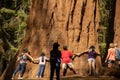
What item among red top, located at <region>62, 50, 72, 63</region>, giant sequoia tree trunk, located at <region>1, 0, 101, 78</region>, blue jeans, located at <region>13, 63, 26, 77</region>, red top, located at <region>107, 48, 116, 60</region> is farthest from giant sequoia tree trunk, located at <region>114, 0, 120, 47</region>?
blue jeans, located at <region>13, 63, 26, 77</region>

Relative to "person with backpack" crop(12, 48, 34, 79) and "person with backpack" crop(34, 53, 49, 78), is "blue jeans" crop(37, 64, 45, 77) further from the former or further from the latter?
"person with backpack" crop(12, 48, 34, 79)

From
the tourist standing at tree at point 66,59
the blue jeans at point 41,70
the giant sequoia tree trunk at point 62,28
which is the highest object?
the giant sequoia tree trunk at point 62,28

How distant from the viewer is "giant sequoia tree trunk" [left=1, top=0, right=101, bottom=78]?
18.7m

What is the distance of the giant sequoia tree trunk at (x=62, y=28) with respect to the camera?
18.7 metres

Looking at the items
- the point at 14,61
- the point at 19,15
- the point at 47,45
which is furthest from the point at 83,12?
the point at 19,15

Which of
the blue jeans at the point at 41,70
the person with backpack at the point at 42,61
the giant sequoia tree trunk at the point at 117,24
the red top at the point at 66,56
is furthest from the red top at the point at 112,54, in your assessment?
the giant sequoia tree trunk at the point at 117,24

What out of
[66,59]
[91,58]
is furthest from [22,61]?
[91,58]

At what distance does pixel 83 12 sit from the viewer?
19438mm

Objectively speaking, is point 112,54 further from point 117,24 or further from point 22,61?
point 117,24

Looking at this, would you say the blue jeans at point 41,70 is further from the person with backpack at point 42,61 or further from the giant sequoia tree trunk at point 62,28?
the giant sequoia tree trunk at point 62,28

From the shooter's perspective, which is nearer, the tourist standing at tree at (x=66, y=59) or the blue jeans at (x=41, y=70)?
the tourist standing at tree at (x=66, y=59)

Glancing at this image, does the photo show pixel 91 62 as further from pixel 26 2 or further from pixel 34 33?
pixel 26 2

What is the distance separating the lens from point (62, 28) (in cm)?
1883

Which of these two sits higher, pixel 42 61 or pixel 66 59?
pixel 66 59
